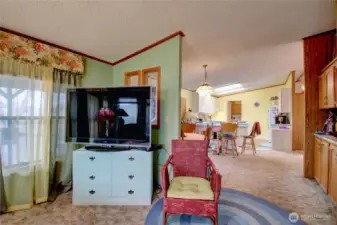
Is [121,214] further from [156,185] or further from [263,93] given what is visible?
[263,93]

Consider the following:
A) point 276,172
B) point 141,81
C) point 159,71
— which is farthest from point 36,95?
point 276,172

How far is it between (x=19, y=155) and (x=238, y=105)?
10842 mm

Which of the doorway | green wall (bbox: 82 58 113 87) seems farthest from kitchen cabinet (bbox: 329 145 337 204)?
the doorway

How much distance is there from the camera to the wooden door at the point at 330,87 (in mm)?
2604

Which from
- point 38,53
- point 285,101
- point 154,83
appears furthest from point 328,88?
point 38,53

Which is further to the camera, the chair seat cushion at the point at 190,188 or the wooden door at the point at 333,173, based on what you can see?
the wooden door at the point at 333,173

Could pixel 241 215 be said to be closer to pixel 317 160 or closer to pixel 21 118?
pixel 317 160

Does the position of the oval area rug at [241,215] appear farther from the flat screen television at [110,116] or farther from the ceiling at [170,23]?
the ceiling at [170,23]

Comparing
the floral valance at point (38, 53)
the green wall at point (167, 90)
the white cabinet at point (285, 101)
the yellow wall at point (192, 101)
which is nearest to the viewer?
the floral valance at point (38, 53)

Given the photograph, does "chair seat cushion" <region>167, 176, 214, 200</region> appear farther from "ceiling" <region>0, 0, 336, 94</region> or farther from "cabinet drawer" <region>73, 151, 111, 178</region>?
"ceiling" <region>0, 0, 336, 94</region>

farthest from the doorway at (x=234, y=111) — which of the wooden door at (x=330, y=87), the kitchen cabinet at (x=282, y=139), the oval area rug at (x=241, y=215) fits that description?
the oval area rug at (x=241, y=215)

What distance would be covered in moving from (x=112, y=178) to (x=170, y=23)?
87.5 inches

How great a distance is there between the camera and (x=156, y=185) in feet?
9.58

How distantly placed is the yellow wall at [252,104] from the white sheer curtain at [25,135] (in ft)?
29.9
